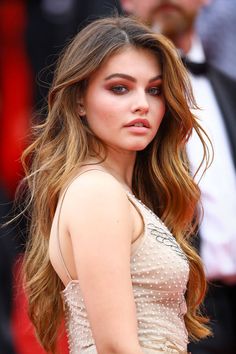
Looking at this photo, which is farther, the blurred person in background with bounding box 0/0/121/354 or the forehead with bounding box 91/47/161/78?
the blurred person in background with bounding box 0/0/121/354

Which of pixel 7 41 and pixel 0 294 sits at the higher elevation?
pixel 7 41

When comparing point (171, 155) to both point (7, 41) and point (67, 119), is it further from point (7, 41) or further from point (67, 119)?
point (7, 41)

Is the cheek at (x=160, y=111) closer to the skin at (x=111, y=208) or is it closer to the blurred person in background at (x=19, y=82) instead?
the skin at (x=111, y=208)

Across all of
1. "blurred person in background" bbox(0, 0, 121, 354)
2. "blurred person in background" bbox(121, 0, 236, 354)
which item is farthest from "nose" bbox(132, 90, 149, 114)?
"blurred person in background" bbox(0, 0, 121, 354)

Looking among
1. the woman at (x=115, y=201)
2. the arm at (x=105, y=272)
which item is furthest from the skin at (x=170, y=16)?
the arm at (x=105, y=272)

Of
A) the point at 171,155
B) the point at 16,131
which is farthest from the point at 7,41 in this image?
the point at 171,155

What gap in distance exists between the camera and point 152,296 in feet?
9.37

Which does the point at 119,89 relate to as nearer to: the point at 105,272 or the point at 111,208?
the point at 111,208

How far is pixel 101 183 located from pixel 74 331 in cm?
43

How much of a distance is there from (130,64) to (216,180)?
195 cm

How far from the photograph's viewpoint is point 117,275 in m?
2.72

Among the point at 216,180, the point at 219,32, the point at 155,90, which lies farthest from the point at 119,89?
the point at 219,32

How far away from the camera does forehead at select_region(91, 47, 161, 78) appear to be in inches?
117

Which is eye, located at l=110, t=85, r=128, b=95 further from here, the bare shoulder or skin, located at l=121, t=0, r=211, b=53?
skin, located at l=121, t=0, r=211, b=53
